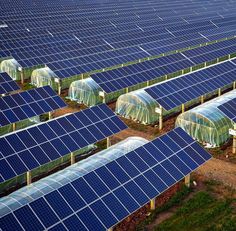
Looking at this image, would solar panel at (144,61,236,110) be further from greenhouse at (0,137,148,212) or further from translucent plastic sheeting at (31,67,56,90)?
translucent plastic sheeting at (31,67,56,90)

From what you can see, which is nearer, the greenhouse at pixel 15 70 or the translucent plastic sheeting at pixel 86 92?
the translucent plastic sheeting at pixel 86 92

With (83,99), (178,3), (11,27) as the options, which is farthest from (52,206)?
(178,3)

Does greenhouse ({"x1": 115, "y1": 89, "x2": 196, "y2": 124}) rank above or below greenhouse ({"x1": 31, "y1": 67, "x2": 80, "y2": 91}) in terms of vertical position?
above

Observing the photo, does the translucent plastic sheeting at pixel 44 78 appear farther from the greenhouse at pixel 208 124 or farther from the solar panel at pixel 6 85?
the greenhouse at pixel 208 124

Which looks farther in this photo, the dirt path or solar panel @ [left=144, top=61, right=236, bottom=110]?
solar panel @ [left=144, top=61, right=236, bottom=110]

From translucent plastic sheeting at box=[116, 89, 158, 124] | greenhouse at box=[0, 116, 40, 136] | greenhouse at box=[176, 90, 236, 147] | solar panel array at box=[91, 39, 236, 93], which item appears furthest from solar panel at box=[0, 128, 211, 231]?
solar panel array at box=[91, 39, 236, 93]

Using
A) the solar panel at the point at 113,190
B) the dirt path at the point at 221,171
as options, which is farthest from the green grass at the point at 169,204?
the dirt path at the point at 221,171

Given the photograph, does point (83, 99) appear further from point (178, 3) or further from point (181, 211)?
point (178, 3)
